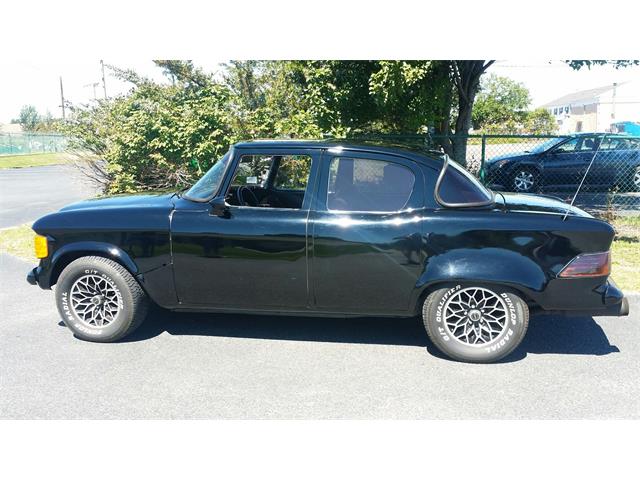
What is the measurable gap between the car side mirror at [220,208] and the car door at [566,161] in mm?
9567

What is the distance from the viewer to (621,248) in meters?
7.20

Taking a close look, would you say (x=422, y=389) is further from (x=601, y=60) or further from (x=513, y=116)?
(x=513, y=116)

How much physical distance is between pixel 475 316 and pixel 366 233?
42.6 inches

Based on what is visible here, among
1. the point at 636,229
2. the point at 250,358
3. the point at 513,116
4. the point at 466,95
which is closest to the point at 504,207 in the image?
the point at 250,358

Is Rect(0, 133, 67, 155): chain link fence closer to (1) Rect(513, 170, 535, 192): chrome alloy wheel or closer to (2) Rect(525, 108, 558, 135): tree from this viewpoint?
(2) Rect(525, 108, 558, 135): tree

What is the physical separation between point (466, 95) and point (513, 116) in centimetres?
3405

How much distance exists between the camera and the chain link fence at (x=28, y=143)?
141 feet

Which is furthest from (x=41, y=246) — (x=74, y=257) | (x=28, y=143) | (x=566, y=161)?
(x=28, y=143)

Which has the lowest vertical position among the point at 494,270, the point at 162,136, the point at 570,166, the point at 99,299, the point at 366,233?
the point at 99,299

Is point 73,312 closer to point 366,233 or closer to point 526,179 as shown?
point 366,233

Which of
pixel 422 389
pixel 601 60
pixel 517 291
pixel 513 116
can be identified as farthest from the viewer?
pixel 513 116

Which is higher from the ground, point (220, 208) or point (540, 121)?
point (540, 121)

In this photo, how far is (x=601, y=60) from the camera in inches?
320

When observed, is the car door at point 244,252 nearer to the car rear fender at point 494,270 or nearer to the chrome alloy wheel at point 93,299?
the chrome alloy wheel at point 93,299
